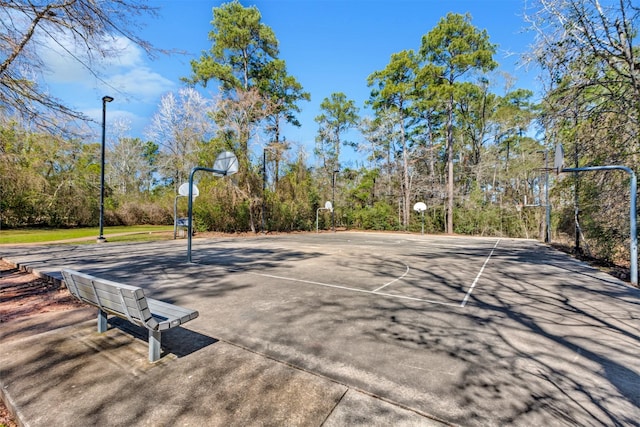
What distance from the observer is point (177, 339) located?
2.96 metres

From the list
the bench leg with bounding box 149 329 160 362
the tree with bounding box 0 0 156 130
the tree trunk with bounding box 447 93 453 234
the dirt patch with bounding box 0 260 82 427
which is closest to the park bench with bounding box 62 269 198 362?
the bench leg with bounding box 149 329 160 362

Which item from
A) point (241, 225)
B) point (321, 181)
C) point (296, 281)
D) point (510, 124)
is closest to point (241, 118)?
point (241, 225)

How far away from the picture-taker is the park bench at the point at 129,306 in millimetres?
2244

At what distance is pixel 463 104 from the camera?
2678cm

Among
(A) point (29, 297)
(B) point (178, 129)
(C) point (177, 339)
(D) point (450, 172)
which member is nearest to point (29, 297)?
(A) point (29, 297)

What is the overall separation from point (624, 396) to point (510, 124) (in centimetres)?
2880

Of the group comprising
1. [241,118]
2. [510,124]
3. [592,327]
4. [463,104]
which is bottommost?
[592,327]

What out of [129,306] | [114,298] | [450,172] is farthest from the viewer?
[450,172]

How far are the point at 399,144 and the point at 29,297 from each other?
27.7 metres

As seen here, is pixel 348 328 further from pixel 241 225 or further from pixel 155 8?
pixel 241 225

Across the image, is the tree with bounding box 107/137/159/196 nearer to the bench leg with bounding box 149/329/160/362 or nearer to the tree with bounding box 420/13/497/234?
the tree with bounding box 420/13/497/234

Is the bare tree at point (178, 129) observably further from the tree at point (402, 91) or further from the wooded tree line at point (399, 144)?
the tree at point (402, 91)

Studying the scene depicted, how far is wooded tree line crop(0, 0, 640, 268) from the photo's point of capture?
6555mm

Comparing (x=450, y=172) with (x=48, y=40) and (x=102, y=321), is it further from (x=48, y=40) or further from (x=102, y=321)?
(x=102, y=321)
